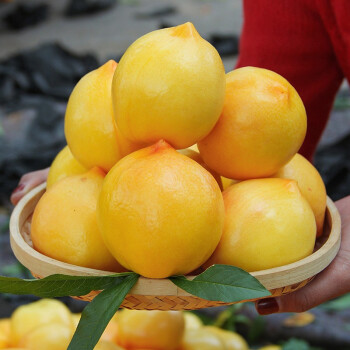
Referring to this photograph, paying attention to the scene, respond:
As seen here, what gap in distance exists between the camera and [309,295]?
97 centimetres

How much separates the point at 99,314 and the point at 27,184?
50 centimetres

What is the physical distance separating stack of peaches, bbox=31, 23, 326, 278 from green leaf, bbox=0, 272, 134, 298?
5 cm

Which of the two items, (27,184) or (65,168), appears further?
(27,184)

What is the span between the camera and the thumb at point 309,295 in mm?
968

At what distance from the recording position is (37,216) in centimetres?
92

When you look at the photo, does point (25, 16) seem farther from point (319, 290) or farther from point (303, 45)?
point (319, 290)

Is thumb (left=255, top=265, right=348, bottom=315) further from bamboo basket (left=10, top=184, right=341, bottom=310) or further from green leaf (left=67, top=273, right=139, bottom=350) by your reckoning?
green leaf (left=67, top=273, right=139, bottom=350)

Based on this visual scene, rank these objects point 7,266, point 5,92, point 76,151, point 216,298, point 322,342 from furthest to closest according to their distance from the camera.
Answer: point 5,92, point 7,266, point 322,342, point 76,151, point 216,298

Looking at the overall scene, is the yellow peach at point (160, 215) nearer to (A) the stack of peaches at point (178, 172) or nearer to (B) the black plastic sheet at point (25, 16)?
(A) the stack of peaches at point (178, 172)

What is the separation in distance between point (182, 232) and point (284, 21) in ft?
3.19

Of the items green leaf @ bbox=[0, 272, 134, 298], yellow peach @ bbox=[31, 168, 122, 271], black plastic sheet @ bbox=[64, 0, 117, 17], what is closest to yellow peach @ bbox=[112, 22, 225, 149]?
yellow peach @ bbox=[31, 168, 122, 271]

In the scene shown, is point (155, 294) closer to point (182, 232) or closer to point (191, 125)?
point (182, 232)

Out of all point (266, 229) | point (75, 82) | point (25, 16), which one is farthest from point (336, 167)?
point (25, 16)

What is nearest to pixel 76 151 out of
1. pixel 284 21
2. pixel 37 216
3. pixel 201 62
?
pixel 37 216
